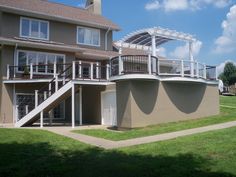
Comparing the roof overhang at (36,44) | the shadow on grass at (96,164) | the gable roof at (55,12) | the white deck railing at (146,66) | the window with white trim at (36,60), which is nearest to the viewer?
the shadow on grass at (96,164)

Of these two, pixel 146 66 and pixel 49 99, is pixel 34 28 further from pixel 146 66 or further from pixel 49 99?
pixel 146 66

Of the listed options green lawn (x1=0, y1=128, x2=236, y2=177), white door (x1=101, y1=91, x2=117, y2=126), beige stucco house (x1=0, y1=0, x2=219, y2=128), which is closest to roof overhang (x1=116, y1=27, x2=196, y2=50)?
beige stucco house (x1=0, y1=0, x2=219, y2=128)

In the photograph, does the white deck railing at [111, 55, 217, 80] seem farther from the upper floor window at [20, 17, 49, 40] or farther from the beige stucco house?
the upper floor window at [20, 17, 49, 40]

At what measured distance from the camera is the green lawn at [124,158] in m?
7.46

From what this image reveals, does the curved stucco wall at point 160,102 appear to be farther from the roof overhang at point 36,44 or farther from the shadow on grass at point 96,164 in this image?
the roof overhang at point 36,44

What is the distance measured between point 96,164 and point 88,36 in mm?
21254

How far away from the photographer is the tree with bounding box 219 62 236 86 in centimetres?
5562

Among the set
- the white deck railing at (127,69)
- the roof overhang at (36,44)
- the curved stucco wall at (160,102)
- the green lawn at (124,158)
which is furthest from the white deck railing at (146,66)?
the roof overhang at (36,44)

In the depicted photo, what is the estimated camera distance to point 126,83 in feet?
55.8

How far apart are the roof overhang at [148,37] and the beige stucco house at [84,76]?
0.07m

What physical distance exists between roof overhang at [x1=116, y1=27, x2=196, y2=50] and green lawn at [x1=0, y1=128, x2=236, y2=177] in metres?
9.12

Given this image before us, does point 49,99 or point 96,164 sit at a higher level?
point 49,99

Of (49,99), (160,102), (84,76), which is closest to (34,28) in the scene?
(84,76)

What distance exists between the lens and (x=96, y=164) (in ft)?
27.5
